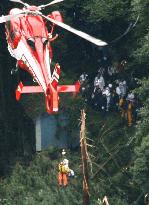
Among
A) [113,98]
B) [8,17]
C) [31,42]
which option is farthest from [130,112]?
[8,17]

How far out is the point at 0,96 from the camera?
46156 millimetres

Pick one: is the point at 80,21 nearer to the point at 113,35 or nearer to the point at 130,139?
the point at 113,35

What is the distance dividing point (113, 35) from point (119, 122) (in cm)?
729

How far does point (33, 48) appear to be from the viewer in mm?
42156

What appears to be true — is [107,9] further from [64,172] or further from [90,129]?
[64,172]

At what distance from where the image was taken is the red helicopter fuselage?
39.2m

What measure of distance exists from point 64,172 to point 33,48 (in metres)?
6.47

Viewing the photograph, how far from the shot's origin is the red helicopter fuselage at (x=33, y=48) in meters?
39.2

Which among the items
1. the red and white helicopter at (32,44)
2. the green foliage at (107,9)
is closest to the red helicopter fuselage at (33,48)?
the red and white helicopter at (32,44)

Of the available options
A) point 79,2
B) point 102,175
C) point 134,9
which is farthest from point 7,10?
point 102,175

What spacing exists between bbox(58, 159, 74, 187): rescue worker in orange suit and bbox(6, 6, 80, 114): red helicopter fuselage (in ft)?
12.0

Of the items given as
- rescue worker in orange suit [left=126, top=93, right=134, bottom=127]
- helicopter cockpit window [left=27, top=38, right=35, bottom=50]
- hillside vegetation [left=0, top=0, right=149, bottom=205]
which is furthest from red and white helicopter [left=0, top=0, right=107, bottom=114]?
rescue worker in orange suit [left=126, top=93, right=134, bottom=127]

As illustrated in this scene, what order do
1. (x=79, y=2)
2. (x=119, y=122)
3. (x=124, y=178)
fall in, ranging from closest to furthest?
(x=124, y=178), (x=119, y=122), (x=79, y=2)

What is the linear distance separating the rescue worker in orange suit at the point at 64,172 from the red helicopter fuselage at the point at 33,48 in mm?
3660
